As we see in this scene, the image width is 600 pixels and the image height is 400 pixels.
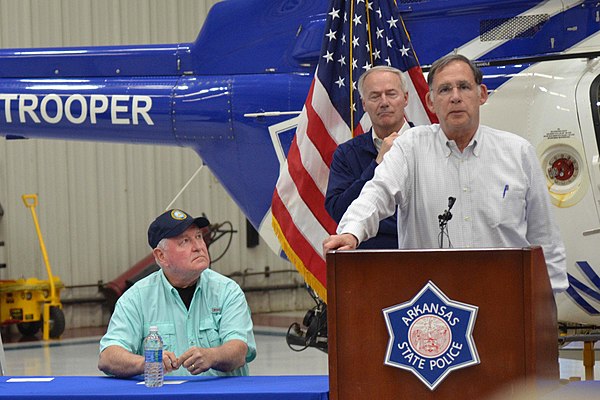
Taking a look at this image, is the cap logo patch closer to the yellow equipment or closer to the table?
the table

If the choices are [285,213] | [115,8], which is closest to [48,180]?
[115,8]

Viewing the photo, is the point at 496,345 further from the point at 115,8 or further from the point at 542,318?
the point at 115,8

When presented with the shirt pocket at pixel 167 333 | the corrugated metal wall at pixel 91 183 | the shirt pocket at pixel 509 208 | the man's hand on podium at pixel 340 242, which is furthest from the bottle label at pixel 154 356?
the corrugated metal wall at pixel 91 183

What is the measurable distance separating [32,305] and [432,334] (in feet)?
30.4

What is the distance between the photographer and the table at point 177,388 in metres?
2.35

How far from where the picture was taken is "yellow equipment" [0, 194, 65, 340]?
10641mm

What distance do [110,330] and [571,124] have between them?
8.45 ft

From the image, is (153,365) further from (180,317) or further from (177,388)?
(180,317)

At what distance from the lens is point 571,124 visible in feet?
15.3

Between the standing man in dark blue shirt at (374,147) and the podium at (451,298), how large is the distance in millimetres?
1290

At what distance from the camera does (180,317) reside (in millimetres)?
3172

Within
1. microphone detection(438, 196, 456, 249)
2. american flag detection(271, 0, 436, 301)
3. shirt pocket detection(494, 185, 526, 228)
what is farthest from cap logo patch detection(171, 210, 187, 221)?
american flag detection(271, 0, 436, 301)

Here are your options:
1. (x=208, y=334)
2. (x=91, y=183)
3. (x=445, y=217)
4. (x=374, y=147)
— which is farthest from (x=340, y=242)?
(x=91, y=183)

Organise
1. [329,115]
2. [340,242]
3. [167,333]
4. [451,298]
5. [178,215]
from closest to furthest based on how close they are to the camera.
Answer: [451,298], [340,242], [167,333], [178,215], [329,115]
